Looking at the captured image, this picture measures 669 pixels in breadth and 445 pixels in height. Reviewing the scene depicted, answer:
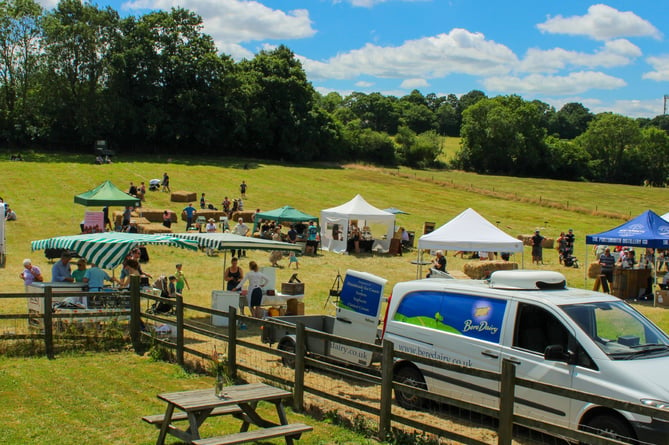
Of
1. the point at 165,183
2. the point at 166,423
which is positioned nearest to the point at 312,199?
the point at 165,183

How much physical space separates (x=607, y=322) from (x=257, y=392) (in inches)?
156

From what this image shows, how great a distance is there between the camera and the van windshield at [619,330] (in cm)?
708

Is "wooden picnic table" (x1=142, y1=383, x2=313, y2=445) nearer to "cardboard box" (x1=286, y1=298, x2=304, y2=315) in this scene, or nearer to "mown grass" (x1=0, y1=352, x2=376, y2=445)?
"mown grass" (x1=0, y1=352, x2=376, y2=445)

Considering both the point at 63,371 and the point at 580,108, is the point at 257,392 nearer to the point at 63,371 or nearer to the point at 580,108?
the point at 63,371

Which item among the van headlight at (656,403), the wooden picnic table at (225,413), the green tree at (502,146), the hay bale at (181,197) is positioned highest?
the green tree at (502,146)

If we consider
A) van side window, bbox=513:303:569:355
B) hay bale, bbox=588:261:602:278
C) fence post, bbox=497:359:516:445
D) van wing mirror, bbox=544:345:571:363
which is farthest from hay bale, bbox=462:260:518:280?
fence post, bbox=497:359:516:445

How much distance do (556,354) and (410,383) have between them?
2.13 metres

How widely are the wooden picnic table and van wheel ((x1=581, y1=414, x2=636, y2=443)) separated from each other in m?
2.84

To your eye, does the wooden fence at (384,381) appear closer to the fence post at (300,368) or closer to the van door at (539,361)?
the fence post at (300,368)

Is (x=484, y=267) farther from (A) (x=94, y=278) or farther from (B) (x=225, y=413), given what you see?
(B) (x=225, y=413)

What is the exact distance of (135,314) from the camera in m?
11.7

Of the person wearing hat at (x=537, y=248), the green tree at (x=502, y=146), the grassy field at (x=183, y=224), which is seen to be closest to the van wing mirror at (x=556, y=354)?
the grassy field at (x=183, y=224)

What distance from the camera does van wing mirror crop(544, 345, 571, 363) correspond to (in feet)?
23.0

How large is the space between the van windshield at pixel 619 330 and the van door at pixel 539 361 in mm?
265
